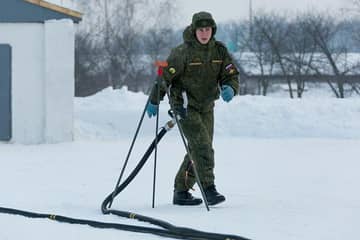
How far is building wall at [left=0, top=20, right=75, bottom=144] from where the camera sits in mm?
14898

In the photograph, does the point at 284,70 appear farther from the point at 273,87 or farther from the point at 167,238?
the point at 167,238

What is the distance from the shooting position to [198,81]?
24.0ft

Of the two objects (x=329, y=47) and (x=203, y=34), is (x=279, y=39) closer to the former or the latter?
(x=329, y=47)

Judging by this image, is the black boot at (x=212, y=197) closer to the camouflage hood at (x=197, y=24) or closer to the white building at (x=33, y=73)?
the camouflage hood at (x=197, y=24)

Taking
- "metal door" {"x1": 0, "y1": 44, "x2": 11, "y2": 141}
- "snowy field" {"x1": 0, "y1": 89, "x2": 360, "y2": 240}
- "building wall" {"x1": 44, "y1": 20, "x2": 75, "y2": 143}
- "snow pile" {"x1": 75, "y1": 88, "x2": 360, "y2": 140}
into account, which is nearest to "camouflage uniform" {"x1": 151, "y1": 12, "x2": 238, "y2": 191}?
"snowy field" {"x1": 0, "y1": 89, "x2": 360, "y2": 240}

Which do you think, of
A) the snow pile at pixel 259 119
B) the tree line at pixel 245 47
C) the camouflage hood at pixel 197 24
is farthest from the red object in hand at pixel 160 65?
the tree line at pixel 245 47

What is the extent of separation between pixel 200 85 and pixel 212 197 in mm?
949

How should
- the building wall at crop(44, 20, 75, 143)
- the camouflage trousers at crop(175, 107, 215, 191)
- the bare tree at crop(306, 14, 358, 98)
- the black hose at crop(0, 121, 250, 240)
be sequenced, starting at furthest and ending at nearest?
the bare tree at crop(306, 14, 358, 98), the building wall at crop(44, 20, 75, 143), the camouflage trousers at crop(175, 107, 215, 191), the black hose at crop(0, 121, 250, 240)

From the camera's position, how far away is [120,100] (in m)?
19.6

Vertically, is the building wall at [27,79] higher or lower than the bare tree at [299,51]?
higher

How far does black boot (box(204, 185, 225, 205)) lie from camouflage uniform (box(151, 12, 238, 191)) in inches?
1.8

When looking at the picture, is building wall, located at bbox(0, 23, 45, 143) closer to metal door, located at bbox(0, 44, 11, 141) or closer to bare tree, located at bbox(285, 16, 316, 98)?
metal door, located at bbox(0, 44, 11, 141)

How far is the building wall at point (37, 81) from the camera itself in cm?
A: 1490

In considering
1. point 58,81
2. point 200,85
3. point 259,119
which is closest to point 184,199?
point 200,85
